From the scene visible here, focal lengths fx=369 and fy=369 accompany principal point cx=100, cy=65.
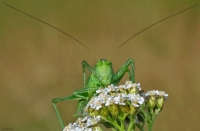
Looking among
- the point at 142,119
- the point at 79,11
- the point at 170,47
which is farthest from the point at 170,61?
the point at 142,119

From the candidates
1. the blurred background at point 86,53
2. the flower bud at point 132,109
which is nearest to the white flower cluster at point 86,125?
the flower bud at point 132,109

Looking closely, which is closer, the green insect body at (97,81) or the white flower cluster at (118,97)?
the white flower cluster at (118,97)

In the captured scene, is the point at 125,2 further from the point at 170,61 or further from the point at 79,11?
the point at 170,61

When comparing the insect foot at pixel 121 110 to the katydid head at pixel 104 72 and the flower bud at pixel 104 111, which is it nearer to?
the flower bud at pixel 104 111

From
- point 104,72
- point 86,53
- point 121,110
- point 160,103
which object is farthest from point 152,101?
point 86,53

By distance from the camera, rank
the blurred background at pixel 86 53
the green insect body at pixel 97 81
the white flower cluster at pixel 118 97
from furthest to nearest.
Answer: the blurred background at pixel 86 53, the green insect body at pixel 97 81, the white flower cluster at pixel 118 97

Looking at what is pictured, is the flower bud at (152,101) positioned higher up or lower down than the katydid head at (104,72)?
lower down

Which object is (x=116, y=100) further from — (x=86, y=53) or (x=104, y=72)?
(x=86, y=53)

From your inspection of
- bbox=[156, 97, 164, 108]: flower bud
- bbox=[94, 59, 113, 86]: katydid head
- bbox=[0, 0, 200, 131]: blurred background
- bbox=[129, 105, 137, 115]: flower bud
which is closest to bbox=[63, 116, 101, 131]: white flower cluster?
bbox=[129, 105, 137, 115]: flower bud
